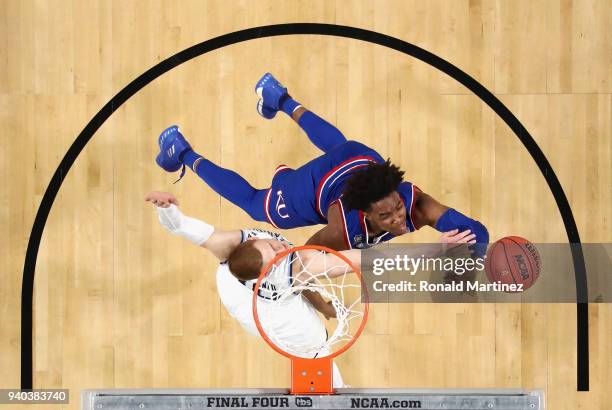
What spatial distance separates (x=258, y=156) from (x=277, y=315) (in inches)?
35.8

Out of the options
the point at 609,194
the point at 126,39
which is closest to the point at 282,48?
the point at 126,39

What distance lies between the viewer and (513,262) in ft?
11.3

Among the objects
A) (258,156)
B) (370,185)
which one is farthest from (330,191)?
(258,156)

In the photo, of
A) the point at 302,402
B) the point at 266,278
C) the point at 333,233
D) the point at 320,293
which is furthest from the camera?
the point at 333,233

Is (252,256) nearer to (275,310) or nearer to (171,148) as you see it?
(275,310)

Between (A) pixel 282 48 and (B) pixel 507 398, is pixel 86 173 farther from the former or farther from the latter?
(B) pixel 507 398

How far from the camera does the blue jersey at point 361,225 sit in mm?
3363

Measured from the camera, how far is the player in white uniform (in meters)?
3.13

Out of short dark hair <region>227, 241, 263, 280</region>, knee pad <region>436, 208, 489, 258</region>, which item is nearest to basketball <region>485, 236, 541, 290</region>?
knee pad <region>436, 208, 489, 258</region>

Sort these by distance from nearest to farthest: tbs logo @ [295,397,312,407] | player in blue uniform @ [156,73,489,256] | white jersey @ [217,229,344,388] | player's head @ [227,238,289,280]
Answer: tbs logo @ [295,397,312,407] < white jersey @ [217,229,344,388] < player's head @ [227,238,289,280] < player in blue uniform @ [156,73,489,256]

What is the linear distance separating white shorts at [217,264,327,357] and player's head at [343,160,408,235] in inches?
22.2

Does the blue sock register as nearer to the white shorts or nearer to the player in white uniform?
the player in white uniform

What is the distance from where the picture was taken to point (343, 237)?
339 cm

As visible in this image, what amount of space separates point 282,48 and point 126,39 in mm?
874
